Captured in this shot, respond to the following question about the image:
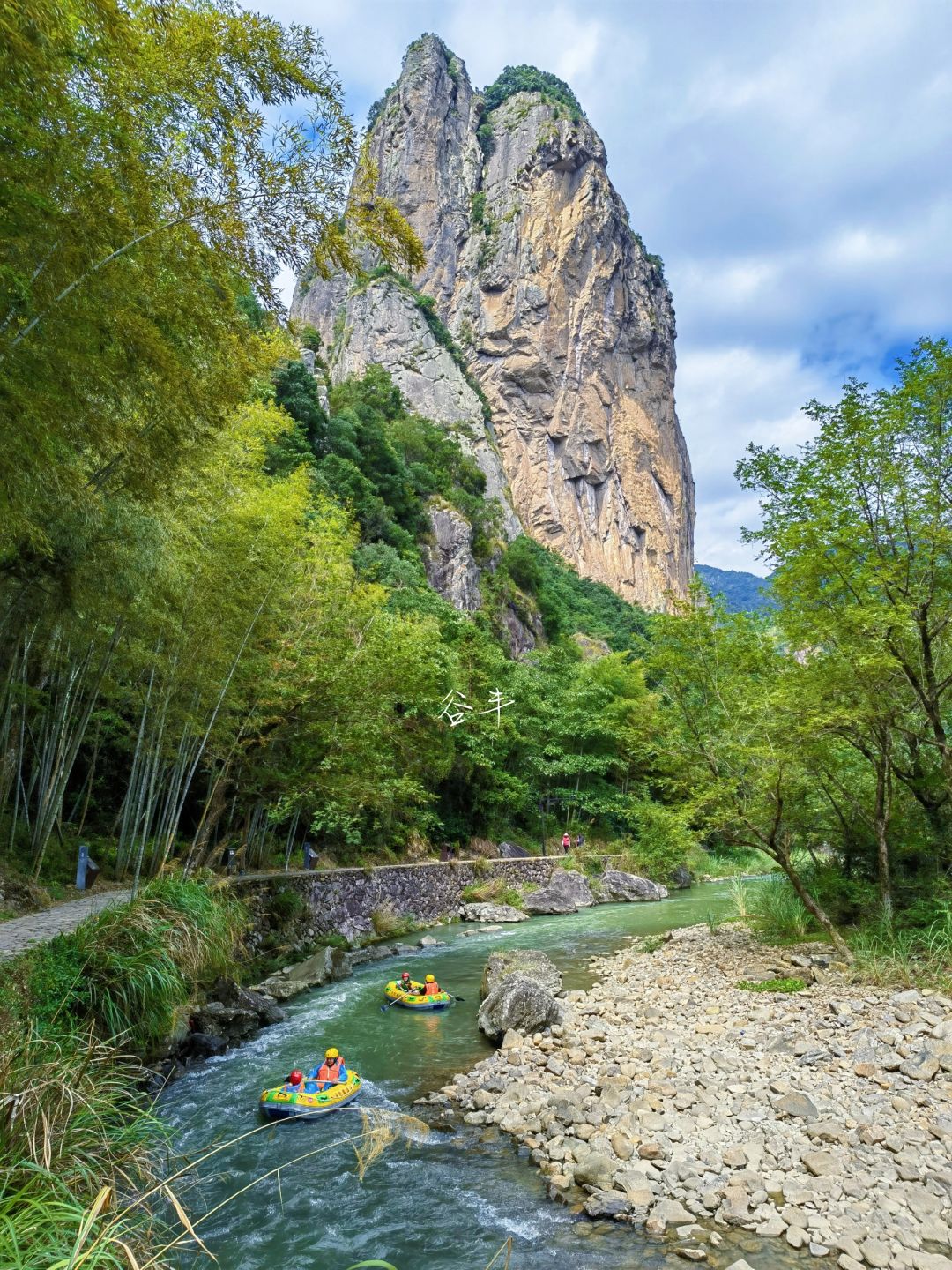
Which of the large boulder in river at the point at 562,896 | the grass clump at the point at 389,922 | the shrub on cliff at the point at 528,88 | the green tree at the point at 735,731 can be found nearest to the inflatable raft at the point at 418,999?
the green tree at the point at 735,731

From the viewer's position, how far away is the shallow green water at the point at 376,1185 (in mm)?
4051

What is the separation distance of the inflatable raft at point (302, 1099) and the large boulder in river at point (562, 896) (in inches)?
509

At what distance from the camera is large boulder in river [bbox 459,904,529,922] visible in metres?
17.4

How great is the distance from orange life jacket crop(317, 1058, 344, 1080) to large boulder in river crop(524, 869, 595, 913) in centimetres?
1276

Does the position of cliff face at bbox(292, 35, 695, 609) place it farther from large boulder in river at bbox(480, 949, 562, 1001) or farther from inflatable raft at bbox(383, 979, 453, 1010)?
inflatable raft at bbox(383, 979, 453, 1010)

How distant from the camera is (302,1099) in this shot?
5852mm

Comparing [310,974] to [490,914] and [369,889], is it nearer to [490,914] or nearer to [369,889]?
[369,889]

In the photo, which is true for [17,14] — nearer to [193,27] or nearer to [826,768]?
[193,27]

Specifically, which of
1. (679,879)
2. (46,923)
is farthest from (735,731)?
(679,879)

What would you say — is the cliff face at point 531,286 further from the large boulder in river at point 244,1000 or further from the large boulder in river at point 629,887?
the large boulder in river at point 244,1000

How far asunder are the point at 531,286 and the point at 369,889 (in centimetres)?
5773

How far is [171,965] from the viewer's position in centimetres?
622

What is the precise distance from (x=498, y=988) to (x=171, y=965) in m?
3.84

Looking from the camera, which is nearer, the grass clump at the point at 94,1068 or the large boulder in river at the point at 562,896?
the grass clump at the point at 94,1068
